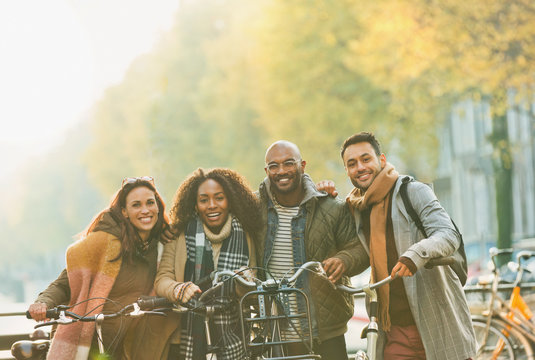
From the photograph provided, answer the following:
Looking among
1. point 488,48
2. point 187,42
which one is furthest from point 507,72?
point 187,42

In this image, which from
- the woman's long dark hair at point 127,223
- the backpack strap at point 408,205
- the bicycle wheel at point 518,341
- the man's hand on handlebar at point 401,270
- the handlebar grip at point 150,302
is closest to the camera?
the man's hand on handlebar at point 401,270

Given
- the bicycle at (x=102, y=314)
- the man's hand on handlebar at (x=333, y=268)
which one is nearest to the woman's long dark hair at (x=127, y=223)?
the bicycle at (x=102, y=314)

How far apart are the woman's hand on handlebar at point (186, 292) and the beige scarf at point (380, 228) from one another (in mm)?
1098

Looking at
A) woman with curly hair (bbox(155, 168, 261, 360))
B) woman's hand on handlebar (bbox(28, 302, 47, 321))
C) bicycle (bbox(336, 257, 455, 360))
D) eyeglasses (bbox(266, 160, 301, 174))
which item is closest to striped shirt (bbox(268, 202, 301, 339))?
woman with curly hair (bbox(155, 168, 261, 360))

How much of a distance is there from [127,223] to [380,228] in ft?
5.35

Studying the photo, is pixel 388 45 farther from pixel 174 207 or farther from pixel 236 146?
pixel 174 207

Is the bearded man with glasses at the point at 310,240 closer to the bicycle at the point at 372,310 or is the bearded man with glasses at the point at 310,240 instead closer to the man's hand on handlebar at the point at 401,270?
the bicycle at the point at 372,310

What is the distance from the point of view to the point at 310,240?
14.8 feet

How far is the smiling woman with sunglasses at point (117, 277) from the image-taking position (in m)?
4.32

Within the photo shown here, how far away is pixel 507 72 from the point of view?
43.5ft

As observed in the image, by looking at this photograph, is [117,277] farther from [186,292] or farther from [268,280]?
[268,280]

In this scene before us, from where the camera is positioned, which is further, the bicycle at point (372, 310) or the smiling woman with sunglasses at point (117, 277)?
the smiling woman with sunglasses at point (117, 277)

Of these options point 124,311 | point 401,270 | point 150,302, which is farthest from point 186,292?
point 401,270

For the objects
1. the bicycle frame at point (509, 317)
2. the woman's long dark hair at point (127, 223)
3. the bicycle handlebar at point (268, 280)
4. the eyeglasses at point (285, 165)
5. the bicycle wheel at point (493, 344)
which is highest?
the eyeglasses at point (285, 165)
